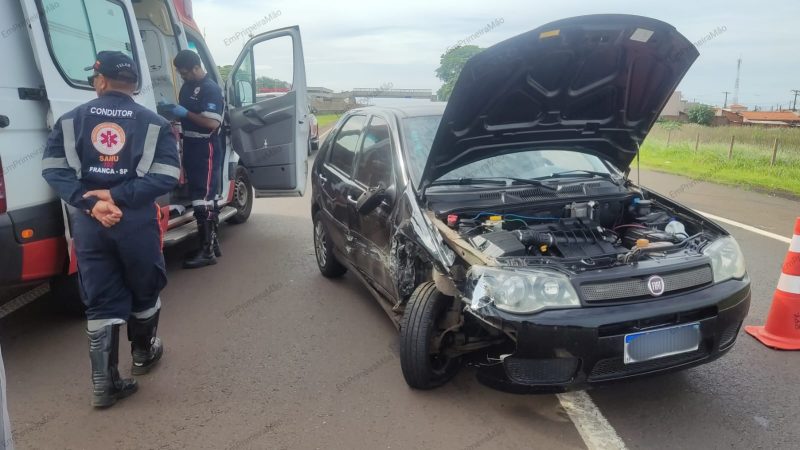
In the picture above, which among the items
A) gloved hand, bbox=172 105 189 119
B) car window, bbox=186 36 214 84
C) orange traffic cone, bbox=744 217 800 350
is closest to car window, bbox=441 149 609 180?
orange traffic cone, bbox=744 217 800 350

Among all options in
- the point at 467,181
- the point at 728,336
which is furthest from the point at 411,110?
the point at 728,336

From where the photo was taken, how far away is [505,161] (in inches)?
160

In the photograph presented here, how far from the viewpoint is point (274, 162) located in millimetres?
6824

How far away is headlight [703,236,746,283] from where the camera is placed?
10.1 feet

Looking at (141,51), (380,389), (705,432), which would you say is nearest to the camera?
(705,432)

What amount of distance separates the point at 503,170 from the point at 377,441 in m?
1.97

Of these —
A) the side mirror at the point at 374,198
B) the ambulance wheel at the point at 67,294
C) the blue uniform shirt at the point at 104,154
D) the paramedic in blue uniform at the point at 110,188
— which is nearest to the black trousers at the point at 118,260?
the paramedic in blue uniform at the point at 110,188

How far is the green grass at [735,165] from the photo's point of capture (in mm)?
11977

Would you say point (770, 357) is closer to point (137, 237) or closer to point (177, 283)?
point (137, 237)

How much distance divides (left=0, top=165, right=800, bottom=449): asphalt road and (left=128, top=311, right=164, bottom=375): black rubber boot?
90 mm

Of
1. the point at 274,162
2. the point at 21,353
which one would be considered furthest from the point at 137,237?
the point at 274,162

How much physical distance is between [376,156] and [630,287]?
6.95 feet

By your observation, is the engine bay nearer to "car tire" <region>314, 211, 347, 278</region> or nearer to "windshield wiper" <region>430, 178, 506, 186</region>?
"windshield wiper" <region>430, 178, 506, 186</region>

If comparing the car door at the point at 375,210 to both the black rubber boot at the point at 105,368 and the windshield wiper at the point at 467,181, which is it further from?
the black rubber boot at the point at 105,368
